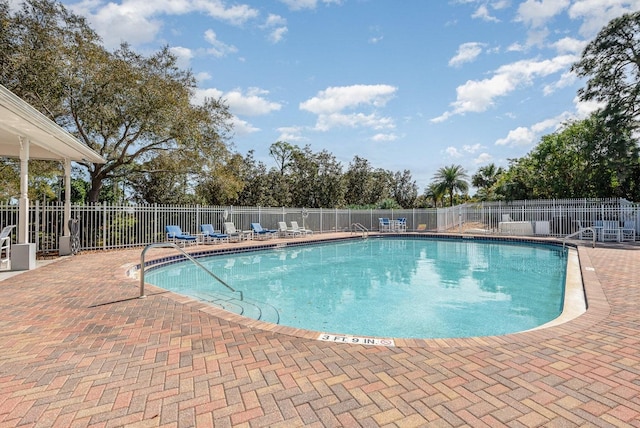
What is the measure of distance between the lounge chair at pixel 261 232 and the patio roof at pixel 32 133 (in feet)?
23.4

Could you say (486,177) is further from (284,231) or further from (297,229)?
(284,231)

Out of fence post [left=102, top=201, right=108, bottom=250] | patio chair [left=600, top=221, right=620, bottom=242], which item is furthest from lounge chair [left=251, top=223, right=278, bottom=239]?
patio chair [left=600, top=221, right=620, bottom=242]

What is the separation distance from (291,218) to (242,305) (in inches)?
527

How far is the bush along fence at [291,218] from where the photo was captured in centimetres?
1088

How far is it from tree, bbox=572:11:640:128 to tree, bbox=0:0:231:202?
19.7m

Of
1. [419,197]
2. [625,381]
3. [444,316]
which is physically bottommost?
[444,316]

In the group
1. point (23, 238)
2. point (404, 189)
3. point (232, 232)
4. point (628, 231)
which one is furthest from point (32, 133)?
point (404, 189)

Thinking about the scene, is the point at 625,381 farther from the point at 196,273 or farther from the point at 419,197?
the point at 419,197

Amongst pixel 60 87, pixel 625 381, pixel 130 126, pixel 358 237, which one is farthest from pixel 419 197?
pixel 625 381

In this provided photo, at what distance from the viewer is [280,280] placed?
8281 millimetres

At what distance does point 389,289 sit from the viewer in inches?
292

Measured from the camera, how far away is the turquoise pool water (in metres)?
5.20

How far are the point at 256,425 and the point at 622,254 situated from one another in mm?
11994

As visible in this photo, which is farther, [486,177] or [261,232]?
[486,177]
